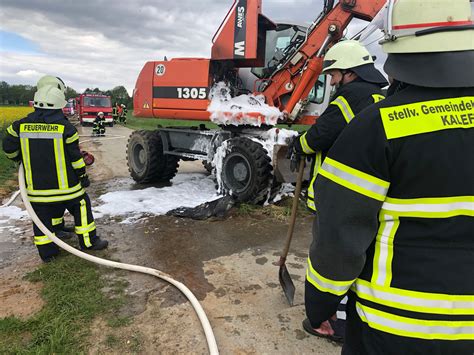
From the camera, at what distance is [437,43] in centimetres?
114

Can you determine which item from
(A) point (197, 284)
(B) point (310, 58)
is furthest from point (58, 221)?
(B) point (310, 58)

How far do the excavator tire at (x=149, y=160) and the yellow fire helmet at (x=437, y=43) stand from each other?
7.02 meters

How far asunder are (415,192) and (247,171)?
493 cm

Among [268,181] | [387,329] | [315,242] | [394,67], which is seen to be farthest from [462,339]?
[268,181]

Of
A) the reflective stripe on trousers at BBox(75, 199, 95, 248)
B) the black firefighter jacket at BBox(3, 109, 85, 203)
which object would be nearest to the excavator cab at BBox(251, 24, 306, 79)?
the black firefighter jacket at BBox(3, 109, 85, 203)

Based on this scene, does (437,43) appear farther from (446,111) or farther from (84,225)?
(84,225)

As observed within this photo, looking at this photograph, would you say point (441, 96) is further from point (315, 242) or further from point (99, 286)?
point (99, 286)

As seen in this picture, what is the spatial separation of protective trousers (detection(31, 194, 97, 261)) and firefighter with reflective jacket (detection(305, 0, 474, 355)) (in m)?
3.70

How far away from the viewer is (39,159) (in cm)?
401

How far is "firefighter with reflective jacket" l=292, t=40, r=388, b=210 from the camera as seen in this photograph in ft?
9.16

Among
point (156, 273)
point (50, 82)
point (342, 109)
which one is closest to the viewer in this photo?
point (342, 109)

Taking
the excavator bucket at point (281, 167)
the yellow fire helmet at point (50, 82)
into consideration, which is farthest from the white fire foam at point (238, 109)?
the yellow fire helmet at point (50, 82)

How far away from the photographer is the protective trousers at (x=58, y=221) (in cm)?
405

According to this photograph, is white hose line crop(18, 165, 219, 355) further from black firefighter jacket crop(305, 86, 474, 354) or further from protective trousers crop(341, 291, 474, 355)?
black firefighter jacket crop(305, 86, 474, 354)
